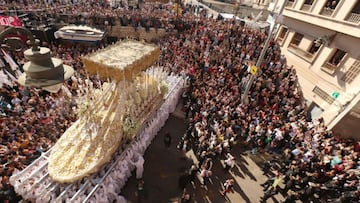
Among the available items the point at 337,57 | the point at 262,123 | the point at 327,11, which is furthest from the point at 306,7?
the point at 262,123

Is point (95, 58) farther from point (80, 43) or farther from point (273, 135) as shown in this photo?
point (80, 43)

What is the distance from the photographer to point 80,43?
20.2 metres

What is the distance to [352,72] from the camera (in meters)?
→ 11.6

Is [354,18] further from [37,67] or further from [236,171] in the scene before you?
[37,67]

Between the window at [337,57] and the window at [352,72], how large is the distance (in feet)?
3.86

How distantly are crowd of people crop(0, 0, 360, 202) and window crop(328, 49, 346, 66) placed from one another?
2.71 m

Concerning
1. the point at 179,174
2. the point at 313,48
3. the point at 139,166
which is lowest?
the point at 179,174

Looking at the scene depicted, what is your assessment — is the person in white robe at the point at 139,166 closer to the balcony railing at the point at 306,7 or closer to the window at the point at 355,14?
the window at the point at 355,14

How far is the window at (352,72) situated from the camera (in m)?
11.4

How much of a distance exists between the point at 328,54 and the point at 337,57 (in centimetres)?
54

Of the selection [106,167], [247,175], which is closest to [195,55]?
[247,175]

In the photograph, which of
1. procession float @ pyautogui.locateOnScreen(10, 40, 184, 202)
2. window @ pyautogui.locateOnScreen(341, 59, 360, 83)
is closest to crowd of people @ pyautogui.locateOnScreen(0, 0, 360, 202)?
procession float @ pyautogui.locateOnScreen(10, 40, 184, 202)

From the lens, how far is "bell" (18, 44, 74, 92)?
272 centimetres

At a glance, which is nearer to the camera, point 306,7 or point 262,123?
point 262,123
